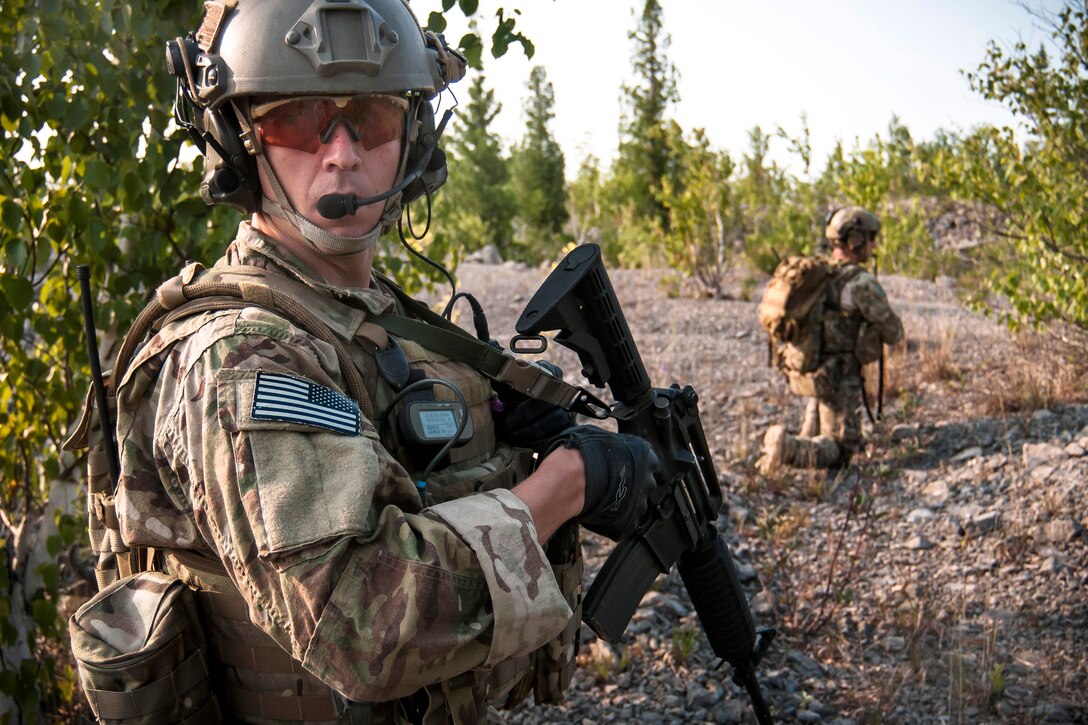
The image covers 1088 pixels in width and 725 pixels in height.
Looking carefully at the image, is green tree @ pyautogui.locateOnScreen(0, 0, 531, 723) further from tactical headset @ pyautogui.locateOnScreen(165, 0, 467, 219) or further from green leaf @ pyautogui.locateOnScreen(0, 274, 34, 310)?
tactical headset @ pyautogui.locateOnScreen(165, 0, 467, 219)

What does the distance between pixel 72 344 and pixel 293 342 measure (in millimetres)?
1618

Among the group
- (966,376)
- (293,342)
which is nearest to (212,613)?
(293,342)

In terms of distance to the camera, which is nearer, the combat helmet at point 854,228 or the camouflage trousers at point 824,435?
the camouflage trousers at point 824,435

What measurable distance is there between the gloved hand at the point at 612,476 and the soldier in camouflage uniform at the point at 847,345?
455cm

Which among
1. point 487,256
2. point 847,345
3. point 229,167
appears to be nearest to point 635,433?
point 229,167

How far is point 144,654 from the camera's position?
4.61 ft

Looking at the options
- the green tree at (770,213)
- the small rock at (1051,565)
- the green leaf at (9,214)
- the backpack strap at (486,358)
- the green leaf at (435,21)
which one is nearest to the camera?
the backpack strap at (486,358)

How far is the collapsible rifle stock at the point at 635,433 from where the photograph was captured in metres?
1.85

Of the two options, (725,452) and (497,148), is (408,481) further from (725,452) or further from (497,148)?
(497,148)

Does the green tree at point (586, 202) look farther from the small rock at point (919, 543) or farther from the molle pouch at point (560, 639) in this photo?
the molle pouch at point (560, 639)

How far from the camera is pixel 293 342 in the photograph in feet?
4.51

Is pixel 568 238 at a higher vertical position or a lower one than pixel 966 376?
higher

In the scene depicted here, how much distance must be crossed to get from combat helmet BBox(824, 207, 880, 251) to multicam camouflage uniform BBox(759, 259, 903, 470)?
0.20m

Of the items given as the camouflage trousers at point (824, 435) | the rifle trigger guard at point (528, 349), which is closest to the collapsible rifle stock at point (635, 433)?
the rifle trigger guard at point (528, 349)
